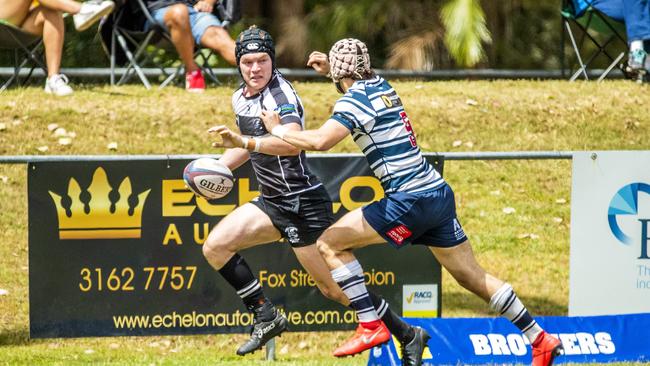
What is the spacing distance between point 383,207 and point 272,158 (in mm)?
965

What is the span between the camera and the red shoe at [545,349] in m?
7.66

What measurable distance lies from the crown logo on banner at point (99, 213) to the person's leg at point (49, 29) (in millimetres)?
3890

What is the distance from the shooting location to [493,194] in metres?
11.5

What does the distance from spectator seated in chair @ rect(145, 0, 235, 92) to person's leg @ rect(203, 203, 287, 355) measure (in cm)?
445

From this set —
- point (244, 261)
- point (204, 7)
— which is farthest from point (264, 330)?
point (204, 7)

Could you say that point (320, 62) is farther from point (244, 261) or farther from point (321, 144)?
point (244, 261)

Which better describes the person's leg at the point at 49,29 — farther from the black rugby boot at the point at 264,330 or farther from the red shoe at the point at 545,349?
the red shoe at the point at 545,349

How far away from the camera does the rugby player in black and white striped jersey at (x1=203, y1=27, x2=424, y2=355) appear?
8016 millimetres

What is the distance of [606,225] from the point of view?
29.6 ft

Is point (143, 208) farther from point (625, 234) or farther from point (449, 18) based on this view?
point (449, 18)

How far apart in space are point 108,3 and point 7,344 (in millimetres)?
4019

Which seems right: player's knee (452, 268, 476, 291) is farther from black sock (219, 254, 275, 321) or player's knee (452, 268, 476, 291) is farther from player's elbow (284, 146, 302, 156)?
black sock (219, 254, 275, 321)

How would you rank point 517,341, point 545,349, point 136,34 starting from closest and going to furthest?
point 545,349
point 517,341
point 136,34

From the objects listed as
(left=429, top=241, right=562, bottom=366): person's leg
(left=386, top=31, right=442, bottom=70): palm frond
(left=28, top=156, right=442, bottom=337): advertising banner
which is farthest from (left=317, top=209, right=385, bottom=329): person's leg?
(left=386, top=31, right=442, bottom=70): palm frond
